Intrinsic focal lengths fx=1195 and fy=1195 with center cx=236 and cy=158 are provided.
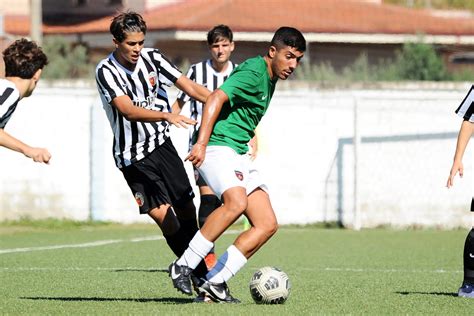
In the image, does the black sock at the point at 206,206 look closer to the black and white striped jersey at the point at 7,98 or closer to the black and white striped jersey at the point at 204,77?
the black and white striped jersey at the point at 204,77

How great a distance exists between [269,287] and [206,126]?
4.09ft

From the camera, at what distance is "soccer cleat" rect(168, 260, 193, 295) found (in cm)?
833

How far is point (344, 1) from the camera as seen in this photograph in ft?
121

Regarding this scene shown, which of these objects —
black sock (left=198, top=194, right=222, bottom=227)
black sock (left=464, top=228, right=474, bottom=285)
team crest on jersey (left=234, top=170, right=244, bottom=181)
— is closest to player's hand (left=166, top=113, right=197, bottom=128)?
team crest on jersey (left=234, top=170, right=244, bottom=181)

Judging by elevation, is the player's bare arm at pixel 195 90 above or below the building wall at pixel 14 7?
below

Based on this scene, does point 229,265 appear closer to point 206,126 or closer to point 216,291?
point 216,291

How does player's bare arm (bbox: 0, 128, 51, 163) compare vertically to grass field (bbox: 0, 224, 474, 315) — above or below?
above

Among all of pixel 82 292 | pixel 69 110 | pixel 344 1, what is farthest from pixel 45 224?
pixel 344 1

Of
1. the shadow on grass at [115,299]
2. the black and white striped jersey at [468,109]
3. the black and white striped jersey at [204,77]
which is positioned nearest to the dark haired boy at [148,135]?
the shadow on grass at [115,299]

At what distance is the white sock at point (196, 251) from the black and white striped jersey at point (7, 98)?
159 centimetres

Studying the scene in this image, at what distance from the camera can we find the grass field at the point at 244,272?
27.9 feet

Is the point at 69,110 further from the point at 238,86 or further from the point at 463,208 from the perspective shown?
the point at 238,86

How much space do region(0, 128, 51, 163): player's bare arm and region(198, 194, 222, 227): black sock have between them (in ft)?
11.9

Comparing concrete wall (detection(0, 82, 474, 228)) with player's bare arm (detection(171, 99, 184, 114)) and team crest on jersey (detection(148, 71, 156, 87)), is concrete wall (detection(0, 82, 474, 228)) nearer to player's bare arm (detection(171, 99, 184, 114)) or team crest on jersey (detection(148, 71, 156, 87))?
player's bare arm (detection(171, 99, 184, 114))
